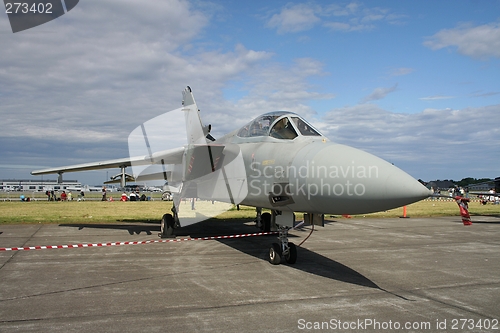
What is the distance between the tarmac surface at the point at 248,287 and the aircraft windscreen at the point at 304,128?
106 inches

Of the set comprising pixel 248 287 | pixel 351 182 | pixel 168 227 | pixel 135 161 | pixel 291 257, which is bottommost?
pixel 248 287

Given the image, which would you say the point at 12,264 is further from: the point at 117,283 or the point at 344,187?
the point at 344,187

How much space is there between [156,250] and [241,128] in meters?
3.90

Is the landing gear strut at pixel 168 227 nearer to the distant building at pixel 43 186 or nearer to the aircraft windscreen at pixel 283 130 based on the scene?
the aircraft windscreen at pixel 283 130

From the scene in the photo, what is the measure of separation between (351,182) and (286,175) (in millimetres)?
1587

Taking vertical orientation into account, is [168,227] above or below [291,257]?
above

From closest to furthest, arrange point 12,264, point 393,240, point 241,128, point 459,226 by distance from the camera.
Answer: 1. point 12,264
2. point 241,128
3. point 393,240
4. point 459,226

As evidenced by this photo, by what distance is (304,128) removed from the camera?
304 inches

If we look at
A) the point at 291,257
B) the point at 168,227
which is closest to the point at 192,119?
the point at 168,227

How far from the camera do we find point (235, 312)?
5.21 metres

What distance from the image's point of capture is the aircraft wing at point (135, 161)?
1310cm

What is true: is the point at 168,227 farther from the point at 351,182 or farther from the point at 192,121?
the point at 351,182

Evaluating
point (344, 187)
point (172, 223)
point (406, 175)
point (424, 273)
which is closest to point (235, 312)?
point (344, 187)

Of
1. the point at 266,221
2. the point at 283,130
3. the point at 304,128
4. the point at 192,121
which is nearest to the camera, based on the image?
the point at 304,128
